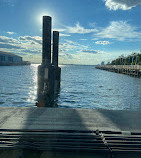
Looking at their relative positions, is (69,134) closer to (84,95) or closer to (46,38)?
(46,38)

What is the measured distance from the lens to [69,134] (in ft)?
14.4

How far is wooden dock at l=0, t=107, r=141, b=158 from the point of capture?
3723mm

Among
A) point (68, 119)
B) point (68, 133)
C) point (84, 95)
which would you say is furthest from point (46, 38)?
point (84, 95)

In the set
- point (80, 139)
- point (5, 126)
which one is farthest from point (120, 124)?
point (5, 126)

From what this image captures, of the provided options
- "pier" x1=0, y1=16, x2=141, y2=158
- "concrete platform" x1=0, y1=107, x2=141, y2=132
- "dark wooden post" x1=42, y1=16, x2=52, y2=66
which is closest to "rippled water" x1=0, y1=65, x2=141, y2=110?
"dark wooden post" x1=42, y1=16, x2=52, y2=66

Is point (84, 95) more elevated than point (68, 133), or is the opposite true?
point (68, 133)

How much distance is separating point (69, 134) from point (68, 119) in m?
1.13

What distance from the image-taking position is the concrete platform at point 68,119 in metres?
4.86

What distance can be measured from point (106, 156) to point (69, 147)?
905 mm

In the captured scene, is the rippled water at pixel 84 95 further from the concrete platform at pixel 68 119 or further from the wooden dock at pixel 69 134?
the wooden dock at pixel 69 134

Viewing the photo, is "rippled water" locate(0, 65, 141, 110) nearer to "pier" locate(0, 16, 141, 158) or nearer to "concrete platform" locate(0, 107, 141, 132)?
"concrete platform" locate(0, 107, 141, 132)

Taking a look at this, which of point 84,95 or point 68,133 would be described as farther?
point 84,95

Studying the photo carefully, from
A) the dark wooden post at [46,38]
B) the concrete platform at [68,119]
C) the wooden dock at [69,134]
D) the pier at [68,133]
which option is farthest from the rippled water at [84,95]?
the wooden dock at [69,134]

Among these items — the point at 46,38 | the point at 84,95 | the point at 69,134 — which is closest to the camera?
the point at 69,134
